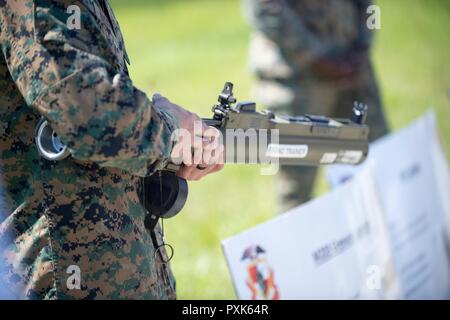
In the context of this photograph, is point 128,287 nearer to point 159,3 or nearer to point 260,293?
point 260,293

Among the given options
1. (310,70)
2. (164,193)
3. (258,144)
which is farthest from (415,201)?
(164,193)

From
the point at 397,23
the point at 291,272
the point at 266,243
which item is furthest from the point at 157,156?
the point at 397,23

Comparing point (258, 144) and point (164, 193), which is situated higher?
point (258, 144)

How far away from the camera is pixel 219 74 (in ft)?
31.2

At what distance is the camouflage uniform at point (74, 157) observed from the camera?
5.85ft

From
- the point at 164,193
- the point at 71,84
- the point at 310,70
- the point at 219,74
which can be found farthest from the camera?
the point at 219,74

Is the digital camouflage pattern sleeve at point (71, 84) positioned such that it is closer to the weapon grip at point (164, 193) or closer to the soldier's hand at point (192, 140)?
the soldier's hand at point (192, 140)

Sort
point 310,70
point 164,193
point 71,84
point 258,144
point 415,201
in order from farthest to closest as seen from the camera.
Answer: point 310,70 < point 415,201 < point 258,144 < point 164,193 < point 71,84

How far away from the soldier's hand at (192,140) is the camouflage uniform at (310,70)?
2425 mm

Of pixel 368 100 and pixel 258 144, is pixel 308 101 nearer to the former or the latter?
pixel 368 100

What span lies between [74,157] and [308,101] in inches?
118

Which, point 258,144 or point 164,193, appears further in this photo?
point 258,144

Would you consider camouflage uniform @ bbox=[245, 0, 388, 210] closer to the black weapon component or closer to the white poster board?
the white poster board
